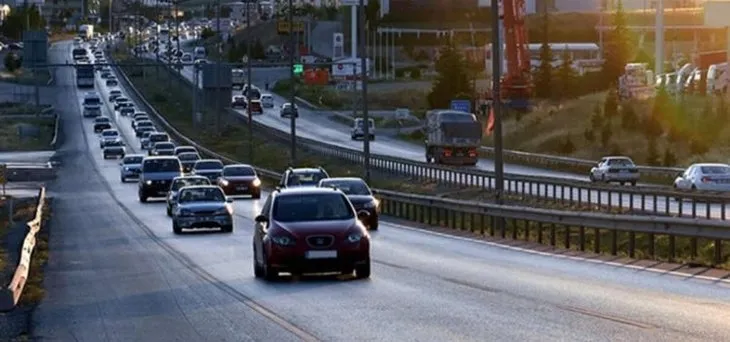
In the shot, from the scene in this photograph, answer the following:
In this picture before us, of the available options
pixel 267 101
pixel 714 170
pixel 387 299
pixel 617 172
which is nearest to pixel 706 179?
pixel 714 170

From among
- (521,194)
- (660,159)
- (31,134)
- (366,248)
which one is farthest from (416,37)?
(366,248)

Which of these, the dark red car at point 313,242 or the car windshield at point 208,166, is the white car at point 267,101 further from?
the dark red car at point 313,242

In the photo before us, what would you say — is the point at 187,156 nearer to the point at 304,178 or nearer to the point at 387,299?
the point at 304,178

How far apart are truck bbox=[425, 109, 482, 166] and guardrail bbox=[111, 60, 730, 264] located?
27.3m

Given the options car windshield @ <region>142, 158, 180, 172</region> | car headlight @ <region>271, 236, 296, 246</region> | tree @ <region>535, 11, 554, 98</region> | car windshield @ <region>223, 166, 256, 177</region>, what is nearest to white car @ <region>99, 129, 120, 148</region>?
tree @ <region>535, 11, 554, 98</region>

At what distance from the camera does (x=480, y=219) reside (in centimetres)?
4547

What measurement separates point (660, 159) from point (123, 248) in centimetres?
4180

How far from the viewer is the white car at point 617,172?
64312mm

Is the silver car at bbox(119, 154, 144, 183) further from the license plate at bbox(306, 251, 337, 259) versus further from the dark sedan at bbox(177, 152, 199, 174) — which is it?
the license plate at bbox(306, 251, 337, 259)

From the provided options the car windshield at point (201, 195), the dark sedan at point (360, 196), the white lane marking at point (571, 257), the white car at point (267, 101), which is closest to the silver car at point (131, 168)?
the car windshield at point (201, 195)

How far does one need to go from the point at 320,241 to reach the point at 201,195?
70.4 ft

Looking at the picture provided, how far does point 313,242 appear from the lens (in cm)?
2644

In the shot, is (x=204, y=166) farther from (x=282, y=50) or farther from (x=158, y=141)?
(x=282, y=50)

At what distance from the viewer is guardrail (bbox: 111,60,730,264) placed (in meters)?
29.6
